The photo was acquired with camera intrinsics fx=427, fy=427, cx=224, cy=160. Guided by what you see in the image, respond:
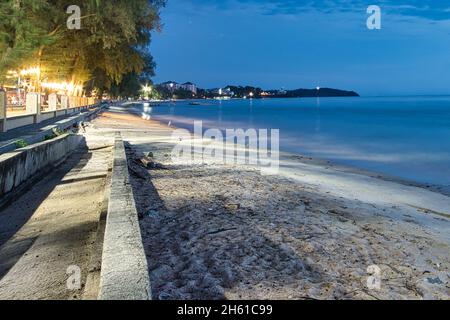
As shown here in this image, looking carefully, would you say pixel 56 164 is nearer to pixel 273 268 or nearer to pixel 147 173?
pixel 147 173

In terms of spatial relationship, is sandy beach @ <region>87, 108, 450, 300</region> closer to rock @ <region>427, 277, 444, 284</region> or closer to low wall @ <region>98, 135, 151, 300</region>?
rock @ <region>427, 277, 444, 284</region>

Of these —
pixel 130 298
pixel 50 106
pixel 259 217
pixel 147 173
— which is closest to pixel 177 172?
pixel 147 173

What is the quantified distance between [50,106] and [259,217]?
24.9 metres

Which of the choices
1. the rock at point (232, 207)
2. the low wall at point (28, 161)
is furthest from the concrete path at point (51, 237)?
the rock at point (232, 207)

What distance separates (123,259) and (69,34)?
2891 centimetres

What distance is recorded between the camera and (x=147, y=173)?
444 inches

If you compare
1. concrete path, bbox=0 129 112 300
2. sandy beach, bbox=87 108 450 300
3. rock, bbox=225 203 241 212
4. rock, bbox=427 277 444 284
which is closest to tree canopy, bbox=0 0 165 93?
concrete path, bbox=0 129 112 300

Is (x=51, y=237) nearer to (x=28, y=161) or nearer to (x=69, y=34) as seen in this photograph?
(x=28, y=161)

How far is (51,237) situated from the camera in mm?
5988

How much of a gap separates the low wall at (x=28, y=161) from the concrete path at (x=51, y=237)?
1.11 ft

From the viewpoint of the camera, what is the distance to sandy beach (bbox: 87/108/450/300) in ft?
14.7

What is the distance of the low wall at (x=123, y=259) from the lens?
10.6ft

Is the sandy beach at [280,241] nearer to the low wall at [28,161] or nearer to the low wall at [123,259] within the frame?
the low wall at [123,259]

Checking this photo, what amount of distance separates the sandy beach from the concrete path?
2.56ft
